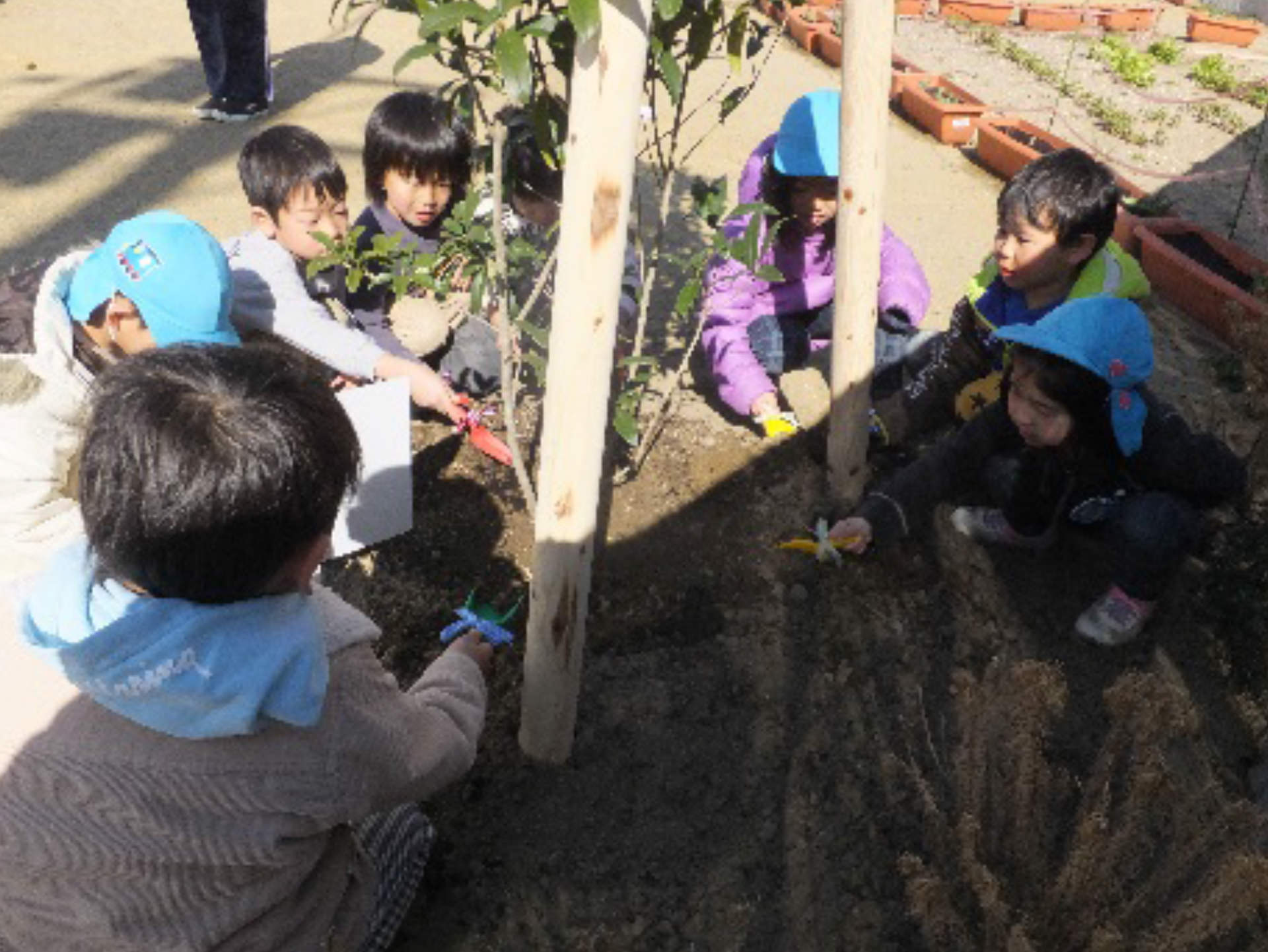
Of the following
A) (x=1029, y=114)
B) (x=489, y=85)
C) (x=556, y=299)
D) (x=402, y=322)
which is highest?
(x=489, y=85)

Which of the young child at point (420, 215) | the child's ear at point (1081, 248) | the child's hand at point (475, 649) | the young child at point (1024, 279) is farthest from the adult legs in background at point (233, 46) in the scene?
the child's hand at point (475, 649)

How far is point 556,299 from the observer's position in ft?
4.87

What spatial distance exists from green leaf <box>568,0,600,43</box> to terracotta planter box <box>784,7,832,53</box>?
6.17 m

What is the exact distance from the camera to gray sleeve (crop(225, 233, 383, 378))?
103 inches

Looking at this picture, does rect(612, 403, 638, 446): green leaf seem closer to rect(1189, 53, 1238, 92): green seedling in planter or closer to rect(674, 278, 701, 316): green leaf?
rect(674, 278, 701, 316): green leaf

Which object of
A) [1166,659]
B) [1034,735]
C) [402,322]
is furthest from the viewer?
[402,322]

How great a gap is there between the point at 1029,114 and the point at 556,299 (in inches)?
207

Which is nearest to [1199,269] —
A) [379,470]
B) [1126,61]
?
[379,470]

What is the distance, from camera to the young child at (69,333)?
1.87 m

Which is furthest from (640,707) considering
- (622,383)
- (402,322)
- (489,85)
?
(402,322)

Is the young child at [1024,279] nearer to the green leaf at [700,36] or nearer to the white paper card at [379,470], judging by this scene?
A: the green leaf at [700,36]

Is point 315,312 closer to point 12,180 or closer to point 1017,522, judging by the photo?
point 1017,522

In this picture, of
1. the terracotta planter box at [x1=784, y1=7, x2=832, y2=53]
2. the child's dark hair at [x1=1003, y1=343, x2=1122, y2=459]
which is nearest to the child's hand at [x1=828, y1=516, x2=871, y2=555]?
the child's dark hair at [x1=1003, y1=343, x2=1122, y2=459]

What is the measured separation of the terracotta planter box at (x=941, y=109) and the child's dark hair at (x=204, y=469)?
4823 mm
